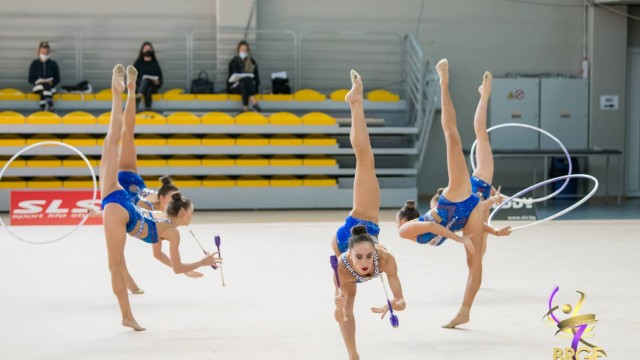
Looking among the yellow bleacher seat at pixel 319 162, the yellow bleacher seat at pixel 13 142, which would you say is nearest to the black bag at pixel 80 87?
the yellow bleacher seat at pixel 13 142

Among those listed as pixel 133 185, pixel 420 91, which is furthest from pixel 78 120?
pixel 133 185

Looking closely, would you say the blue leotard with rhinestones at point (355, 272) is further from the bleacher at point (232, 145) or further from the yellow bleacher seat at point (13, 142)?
the yellow bleacher seat at point (13, 142)

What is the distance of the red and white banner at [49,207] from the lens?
12.3 metres

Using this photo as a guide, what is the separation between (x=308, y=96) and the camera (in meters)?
16.0

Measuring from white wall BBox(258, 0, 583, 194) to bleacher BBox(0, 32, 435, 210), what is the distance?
1106 millimetres

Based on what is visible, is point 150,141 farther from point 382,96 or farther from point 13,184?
point 382,96

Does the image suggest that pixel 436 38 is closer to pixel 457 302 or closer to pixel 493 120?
pixel 493 120

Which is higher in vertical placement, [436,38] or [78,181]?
[436,38]

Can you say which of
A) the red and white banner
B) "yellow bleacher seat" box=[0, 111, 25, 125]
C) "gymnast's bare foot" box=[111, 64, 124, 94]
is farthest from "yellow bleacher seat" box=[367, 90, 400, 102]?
"gymnast's bare foot" box=[111, 64, 124, 94]

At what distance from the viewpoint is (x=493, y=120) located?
663 inches

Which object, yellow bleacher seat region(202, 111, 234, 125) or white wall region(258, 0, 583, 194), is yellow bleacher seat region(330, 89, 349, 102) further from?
yellow bleacher seat region(202, 111, 234, 125)

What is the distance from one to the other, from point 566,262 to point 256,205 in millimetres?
6592

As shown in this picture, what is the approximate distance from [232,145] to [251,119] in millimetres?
530

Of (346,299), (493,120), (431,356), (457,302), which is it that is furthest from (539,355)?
(493,120)
